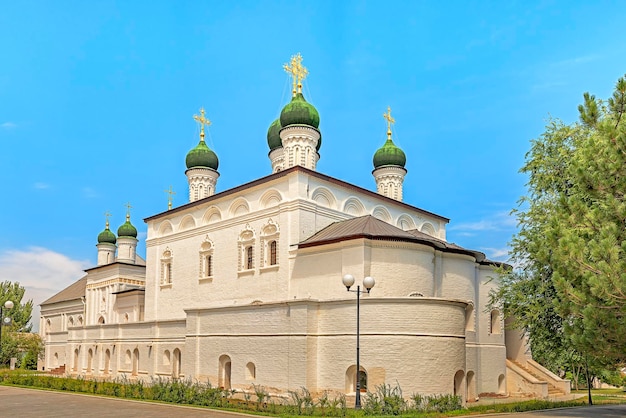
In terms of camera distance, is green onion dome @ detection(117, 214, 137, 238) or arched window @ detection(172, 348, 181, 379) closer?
arched window @ detection(172, 348, 181, 379)

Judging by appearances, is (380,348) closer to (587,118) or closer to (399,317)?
(399,317)

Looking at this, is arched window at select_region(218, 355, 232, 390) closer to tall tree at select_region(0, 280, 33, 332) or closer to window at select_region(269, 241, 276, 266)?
window at select_region(269, 241, 276, 266)

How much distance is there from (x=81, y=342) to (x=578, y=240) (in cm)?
2664

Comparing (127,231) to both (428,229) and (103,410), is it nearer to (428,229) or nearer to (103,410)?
(428,229)

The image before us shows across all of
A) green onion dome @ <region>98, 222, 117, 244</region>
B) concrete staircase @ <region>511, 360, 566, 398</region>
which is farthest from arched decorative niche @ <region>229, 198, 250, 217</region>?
green onion dome @ <region>98, 222, 117, 244</region>

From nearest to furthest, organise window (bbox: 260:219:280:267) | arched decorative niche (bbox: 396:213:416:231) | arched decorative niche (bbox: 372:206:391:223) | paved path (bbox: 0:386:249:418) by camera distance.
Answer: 1. paved path (bbox: 0:386:249:418)
2. window (bbox: 260:219:280:267)
3. arched decorative niche (bbox: 372:206:391:223)
4. arched decorative niche (bbox: 396:213:416:231)

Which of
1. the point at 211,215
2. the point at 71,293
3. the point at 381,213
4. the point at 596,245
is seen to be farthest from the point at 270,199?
the point at 71,293

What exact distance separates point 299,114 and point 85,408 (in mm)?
13890

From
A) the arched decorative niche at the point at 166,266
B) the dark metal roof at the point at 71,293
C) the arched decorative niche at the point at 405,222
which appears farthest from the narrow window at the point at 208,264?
the dark metal roof at the point at 71,293

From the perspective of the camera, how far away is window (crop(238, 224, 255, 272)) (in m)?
22.7

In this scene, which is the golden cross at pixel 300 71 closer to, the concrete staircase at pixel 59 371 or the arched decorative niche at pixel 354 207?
the arched decorative niche at pixel 354 207

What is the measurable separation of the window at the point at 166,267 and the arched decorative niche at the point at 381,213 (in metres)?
9.72

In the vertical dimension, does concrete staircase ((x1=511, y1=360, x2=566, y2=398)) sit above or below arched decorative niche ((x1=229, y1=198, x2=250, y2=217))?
below

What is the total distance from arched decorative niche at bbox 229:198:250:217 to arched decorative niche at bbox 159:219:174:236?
450cm
